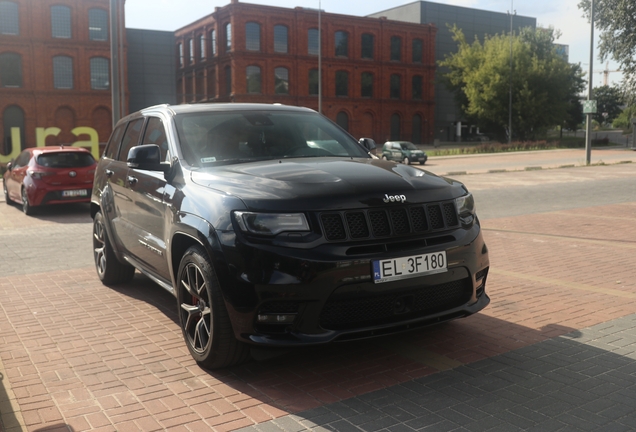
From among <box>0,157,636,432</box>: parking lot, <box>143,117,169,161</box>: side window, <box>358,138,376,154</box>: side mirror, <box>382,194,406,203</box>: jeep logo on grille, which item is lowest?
<box>0,157,636,432</box>: parking lot

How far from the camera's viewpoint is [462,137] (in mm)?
81938

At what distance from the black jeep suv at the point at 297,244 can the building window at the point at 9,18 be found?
52.6 meters

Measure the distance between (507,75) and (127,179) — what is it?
6324 cm

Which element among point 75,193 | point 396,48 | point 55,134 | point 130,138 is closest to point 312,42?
point 396,48

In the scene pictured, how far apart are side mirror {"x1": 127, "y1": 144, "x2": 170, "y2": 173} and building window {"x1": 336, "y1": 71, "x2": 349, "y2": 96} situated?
6370 cm

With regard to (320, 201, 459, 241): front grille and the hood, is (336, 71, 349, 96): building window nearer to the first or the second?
the hood

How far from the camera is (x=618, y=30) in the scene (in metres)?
40.4

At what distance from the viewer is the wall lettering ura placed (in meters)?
50.8

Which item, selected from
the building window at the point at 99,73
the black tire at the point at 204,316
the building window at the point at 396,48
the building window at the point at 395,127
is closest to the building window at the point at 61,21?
the building window at the point at 99,73

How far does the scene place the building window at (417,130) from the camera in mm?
73812

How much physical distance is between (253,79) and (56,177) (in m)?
48.7

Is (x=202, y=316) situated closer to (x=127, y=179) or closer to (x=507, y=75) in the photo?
(x=127, y=179)

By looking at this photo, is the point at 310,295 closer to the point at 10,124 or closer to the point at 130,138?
the point at 130,138

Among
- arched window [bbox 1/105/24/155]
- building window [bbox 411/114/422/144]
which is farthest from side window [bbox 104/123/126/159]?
building window [bbox 411/114/422/144]
